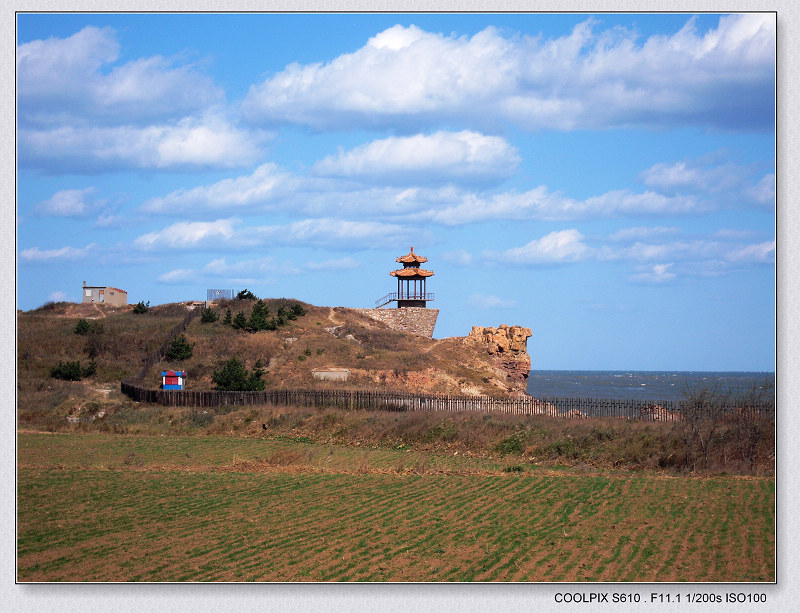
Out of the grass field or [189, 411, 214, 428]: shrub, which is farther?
[189, 411, 214, 428]: shrub

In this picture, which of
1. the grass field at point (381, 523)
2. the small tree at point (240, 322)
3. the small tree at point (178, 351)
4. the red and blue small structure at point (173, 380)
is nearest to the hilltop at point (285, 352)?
the small tree at point (240, 322)

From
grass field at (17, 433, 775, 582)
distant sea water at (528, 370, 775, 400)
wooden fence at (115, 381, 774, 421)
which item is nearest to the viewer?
grass field at (17, 433, 775, 582)

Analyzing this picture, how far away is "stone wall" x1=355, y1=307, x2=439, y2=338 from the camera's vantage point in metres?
64.8

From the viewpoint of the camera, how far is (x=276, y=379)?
1745 inches

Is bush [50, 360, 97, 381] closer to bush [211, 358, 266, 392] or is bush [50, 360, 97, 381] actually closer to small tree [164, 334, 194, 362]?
small tree [164, 334, 194, 362]

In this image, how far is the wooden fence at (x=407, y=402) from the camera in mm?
29703

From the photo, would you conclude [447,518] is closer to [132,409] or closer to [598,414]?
[598,414]

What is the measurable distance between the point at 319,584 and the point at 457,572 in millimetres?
2065

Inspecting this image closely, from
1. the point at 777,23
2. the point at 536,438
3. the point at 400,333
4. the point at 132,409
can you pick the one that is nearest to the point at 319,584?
the point at 777,23

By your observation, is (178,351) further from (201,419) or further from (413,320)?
(413,320)

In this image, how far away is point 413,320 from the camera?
65.0 meters

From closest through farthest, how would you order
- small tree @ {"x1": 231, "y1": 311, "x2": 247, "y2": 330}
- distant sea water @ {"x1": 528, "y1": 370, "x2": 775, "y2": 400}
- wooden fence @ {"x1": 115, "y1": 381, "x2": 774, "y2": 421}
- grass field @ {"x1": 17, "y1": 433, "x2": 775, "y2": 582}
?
grass field @ {"x1": 17, "y1": 433, "x2": 775, "y2": 582} → distant sea water @ {"x1": 528, "y1": 370, "x2": 775, "y2": 400} → wooden fence @ {"x1": 115, "y1": 381, "x2": 774, "y2": 421} → small tree @ {"x1": 231, "y1": 311, "x2": 247, "y2": 330}

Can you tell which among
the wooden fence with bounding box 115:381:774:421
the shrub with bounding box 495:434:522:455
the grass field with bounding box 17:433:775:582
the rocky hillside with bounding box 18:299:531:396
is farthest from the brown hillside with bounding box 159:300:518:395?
the grass field with bounding box 17:433:775:582

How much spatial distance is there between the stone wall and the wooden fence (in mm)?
30112
